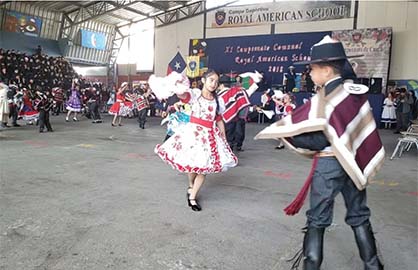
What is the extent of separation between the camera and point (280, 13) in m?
17.5

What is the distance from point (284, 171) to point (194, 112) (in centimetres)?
250

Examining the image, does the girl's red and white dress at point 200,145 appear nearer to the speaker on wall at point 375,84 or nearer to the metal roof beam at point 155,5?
the speaker on wall at point 375,84

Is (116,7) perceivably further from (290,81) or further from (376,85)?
(376,85)

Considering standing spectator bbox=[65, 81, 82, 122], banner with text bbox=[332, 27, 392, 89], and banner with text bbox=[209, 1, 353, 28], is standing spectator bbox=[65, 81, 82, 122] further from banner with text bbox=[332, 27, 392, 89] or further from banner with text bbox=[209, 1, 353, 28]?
banner with text bbox=[332, 27, 392, 89]

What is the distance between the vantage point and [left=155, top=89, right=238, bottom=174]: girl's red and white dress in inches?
146

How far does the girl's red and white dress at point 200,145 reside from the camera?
3.70m

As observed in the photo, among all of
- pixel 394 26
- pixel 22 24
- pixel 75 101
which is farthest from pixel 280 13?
pixel 22 24

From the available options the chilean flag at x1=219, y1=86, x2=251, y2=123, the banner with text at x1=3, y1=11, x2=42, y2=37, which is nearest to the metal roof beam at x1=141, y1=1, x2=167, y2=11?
the banner with text at x1=3, y1=11, x2=42, y2=37

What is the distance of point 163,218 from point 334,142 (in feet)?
6.31

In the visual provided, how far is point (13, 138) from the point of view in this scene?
852cm

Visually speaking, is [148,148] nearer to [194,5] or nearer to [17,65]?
[17,65]

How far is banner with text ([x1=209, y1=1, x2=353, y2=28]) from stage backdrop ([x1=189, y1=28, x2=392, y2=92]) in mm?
875

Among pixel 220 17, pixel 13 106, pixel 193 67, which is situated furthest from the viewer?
pixel 220 17

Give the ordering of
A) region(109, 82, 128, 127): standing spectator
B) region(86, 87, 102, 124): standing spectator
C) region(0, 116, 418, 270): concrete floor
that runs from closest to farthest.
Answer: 1. region(0, 116, 418, 270): concrete floor
2. region(109, 82, 128, 127): standing spectator
3. region(86, 87, 102, 124): standing spectator
